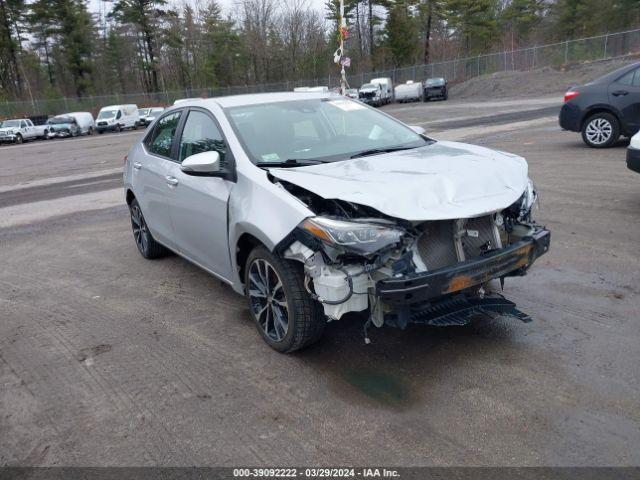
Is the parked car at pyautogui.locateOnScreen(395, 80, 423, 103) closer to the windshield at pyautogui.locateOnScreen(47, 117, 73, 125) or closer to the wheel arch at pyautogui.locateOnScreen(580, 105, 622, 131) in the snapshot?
the windshield at pyautogui.locateOnScreen(47, 117, 73, 125)

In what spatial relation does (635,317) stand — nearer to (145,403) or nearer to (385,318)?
(385,318)

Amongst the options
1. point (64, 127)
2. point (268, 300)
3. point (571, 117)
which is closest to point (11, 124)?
point (64, 127)

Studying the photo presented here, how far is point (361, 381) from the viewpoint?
3.55 m

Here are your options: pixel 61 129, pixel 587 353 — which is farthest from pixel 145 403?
pixel 61 129

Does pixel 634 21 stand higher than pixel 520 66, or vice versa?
pixel 634 21

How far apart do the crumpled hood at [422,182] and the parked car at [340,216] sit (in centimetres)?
1

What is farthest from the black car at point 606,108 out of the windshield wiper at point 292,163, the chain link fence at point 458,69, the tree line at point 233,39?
the tree line at point 233,39

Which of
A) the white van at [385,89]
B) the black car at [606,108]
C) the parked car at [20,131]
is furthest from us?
the white van at [385,89]

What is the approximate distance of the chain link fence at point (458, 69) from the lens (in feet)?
136

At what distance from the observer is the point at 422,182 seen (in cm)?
354

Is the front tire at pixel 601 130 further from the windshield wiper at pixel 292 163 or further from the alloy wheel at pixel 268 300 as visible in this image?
the alloy wheel at pixel 268 300

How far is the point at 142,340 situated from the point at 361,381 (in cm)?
185

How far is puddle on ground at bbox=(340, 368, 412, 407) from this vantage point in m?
3.33

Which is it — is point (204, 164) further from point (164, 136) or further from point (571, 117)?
point (571, 117)
